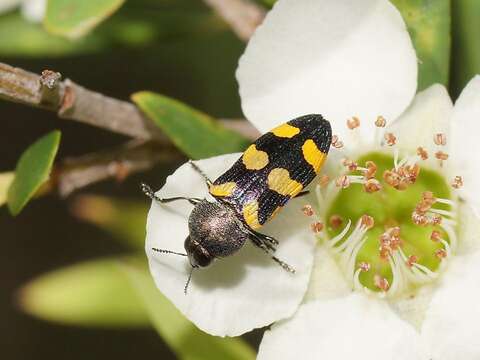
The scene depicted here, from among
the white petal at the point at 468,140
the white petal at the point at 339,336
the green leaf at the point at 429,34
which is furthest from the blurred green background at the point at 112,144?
the white petal at the point at 339,336

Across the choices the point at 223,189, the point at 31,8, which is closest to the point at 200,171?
the point at 223,189

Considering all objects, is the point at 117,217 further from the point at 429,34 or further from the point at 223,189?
the point at 429,34

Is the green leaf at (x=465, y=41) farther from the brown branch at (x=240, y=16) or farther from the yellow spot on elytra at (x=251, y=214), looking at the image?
the yellow spot on elytra at (x=251, y=214)

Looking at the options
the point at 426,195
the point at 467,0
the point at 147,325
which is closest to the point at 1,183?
the point at 147,325

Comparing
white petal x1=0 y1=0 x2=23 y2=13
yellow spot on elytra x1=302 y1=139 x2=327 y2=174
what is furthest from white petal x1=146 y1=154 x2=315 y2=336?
white petal x1=0 y1=0 x2=23 y2=13

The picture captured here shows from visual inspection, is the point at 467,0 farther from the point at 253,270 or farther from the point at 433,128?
the point at 253,270

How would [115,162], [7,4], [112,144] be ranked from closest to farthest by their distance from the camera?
[115,162] < [7,4] < [112,144]

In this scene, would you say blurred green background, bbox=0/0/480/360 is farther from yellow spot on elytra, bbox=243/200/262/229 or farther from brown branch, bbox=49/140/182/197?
yellow spot on elytra, bbox=243/200/262/229
